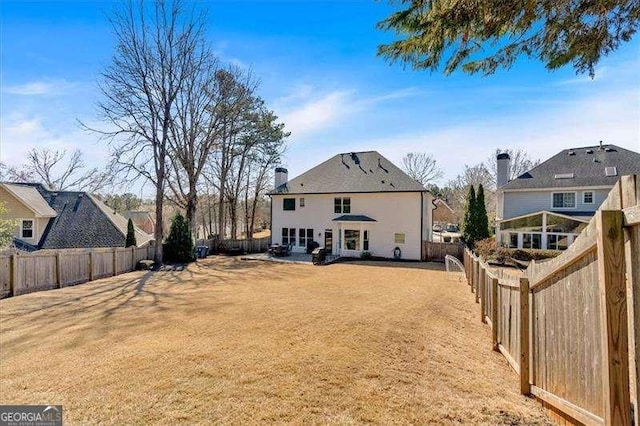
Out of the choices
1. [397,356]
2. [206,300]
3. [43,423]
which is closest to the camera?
[43,423]

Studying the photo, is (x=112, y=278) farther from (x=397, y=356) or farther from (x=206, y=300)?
(x=397, y=356)

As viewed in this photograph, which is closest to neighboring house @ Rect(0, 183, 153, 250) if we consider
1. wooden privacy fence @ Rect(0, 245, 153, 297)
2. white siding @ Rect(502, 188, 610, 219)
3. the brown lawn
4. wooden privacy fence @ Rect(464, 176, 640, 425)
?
wooden privacy fence @ Rect(0, 245, 153, 297)

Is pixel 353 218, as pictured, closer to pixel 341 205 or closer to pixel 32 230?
pixel 341 205

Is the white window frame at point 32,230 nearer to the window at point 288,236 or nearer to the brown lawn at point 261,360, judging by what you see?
the brown lawn at point 261,360

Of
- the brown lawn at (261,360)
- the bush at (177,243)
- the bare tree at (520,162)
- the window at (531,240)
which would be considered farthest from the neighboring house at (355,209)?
the bare tree at (520,162)

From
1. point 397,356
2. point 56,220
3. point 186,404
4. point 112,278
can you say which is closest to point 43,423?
point 186,404

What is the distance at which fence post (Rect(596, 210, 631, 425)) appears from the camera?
2.09 metres

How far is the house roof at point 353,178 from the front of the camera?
2247cm

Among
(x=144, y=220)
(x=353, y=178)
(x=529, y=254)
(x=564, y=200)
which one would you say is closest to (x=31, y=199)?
(x=353, y=178)

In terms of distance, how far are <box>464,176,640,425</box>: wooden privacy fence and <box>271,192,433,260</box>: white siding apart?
58.5ft

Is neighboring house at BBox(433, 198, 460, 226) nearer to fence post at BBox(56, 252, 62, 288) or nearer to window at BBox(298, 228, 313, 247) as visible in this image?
window at BBox(298, 228, 313, 247)

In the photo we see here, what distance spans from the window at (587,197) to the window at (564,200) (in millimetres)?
525

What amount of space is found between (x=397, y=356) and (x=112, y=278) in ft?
49.4

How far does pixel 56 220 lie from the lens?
2228cm
